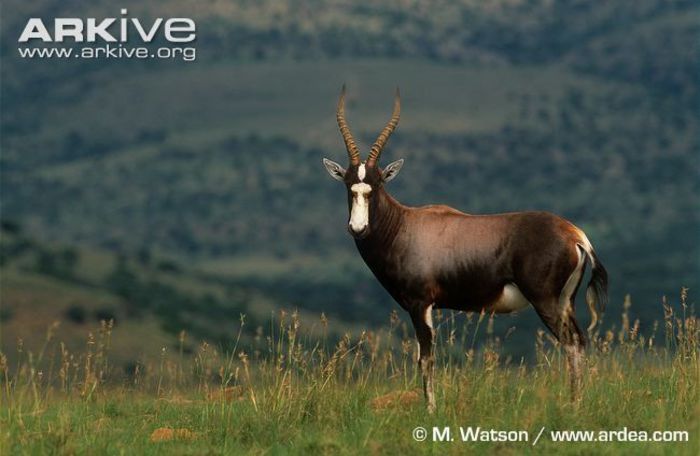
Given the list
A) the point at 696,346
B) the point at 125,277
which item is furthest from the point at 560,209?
the point at 696,346

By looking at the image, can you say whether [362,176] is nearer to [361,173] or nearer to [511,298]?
[361,173]

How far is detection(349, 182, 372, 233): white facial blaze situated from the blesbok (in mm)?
→ 13

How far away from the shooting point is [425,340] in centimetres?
1620

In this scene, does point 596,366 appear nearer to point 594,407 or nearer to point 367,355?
point 594,407

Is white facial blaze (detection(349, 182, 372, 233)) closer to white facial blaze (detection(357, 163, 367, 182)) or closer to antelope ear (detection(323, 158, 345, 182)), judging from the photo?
white facial blaze (detection(357, 163, 367, 182))

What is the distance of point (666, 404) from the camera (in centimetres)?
1522

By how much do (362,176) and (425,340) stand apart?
241 cm

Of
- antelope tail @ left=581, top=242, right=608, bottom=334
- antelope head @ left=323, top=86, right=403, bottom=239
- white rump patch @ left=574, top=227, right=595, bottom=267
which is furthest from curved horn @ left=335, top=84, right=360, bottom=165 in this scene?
antelope tail @ left=581, top=242, right=608, bottom=334

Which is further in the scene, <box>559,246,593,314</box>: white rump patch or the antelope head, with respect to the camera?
<box>559,246,593,314</box>: white rump patch

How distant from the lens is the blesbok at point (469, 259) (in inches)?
639

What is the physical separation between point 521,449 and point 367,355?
436cm

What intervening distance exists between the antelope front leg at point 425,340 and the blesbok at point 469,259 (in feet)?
0.04

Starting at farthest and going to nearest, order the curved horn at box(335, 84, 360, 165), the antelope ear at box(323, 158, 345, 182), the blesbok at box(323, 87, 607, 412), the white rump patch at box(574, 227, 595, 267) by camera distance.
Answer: the antelope ear at box(323, 158, 345, 182) < the curved horn at box(335, 84, 360, 165) < the white rump patch at box(574, 227, 595, 267) < the blesbok at box(323, 87, 607, 412)

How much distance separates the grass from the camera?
44.2ft
